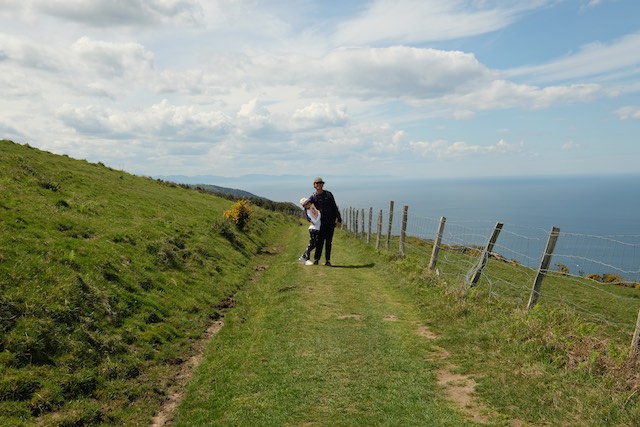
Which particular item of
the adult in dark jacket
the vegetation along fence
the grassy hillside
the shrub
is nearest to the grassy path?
the grassy hillside

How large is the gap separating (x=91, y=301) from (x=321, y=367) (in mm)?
5691

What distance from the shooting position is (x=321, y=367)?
853 centimetres

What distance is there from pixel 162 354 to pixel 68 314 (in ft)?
7.07

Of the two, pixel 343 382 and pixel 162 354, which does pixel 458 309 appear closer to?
pixel 343 382

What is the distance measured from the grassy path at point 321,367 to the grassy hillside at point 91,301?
44.4 inches

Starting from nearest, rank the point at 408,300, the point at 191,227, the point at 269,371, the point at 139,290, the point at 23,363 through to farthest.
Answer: the point at 23,363, the point at 269,371, the point at 139,290, the point at 408,300, the point at 191,227

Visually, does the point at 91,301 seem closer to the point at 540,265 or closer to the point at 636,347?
the point at 540,265

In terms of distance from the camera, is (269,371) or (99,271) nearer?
(269,371)

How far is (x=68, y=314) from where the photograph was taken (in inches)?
363

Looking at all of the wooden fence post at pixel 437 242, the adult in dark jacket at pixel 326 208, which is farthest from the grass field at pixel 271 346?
the adult in dark jacket at pixel 326 208

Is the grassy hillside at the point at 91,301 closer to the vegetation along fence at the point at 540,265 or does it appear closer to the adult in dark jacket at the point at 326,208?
the adult in dark jacket at the point at 326,208

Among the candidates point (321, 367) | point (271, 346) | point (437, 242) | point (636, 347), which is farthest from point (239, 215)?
point (636, 347)

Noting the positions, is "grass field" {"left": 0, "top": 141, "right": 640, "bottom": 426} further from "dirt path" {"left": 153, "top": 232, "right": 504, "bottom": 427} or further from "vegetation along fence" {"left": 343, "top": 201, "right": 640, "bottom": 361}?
"vegetation along fence" {"left": 343, "top": 201, "right": 640, "bottom": 361}

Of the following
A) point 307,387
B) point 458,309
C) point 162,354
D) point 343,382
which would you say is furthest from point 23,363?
point 458,309
